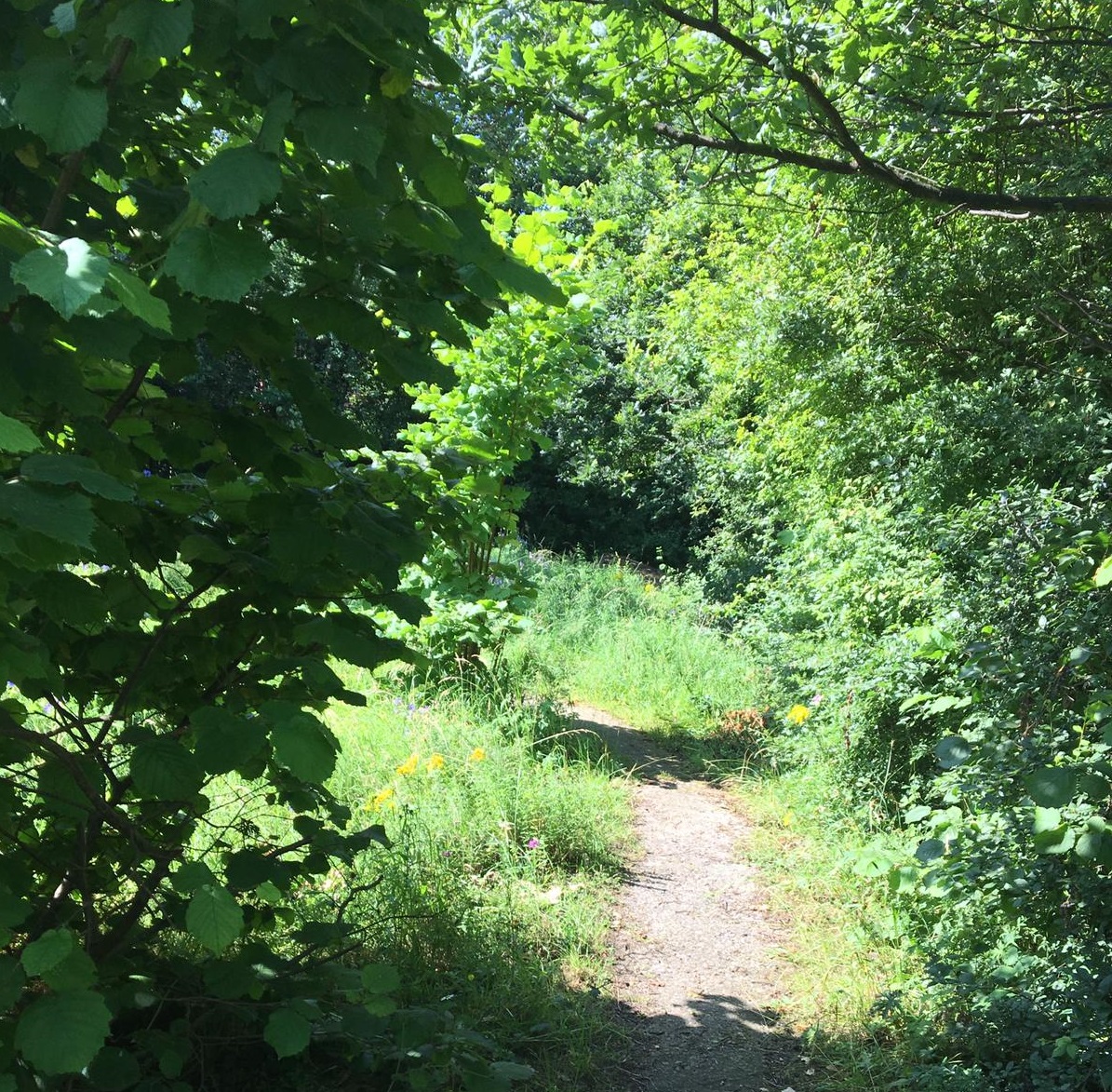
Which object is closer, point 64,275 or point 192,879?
point 64,275

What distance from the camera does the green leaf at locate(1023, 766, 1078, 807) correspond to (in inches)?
88.4

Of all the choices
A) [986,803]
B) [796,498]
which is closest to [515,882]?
[986,803]

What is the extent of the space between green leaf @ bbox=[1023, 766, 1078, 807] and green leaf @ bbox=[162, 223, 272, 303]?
6.71 feet

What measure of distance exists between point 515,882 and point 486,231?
2997mm

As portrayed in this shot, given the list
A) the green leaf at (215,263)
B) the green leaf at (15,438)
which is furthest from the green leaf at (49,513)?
the green leaf at (215,263)

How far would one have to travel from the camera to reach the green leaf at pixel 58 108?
112 cm

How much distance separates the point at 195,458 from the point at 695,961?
9.53 ft

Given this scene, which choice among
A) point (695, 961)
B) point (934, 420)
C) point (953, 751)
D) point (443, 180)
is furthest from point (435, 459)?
point (934, 420)

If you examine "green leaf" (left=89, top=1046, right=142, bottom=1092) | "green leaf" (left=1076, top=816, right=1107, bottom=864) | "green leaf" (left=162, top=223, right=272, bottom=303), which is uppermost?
"green leaf" (left=1076, top=816, right=1107, bottom=864)

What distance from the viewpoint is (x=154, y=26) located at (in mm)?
1125

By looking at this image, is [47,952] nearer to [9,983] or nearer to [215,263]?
[9,983]

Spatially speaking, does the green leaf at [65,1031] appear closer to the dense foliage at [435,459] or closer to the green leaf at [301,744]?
the dense foliage at [435,459]

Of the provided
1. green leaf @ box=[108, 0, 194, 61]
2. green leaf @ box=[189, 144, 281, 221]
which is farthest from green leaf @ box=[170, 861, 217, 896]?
green leaf @ box=[108, 0, 194, 61]

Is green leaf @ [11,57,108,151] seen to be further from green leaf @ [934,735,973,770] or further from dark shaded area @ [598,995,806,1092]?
dark shaded area @ [598,995,806,1092]
